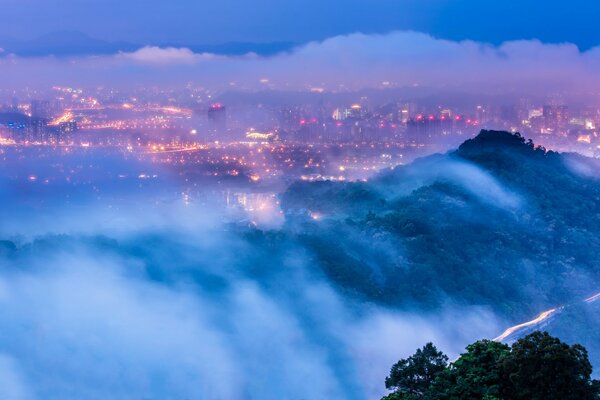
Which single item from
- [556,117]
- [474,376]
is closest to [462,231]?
[474,376]

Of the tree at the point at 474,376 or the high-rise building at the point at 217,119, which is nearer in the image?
the tree at the point at 474,376

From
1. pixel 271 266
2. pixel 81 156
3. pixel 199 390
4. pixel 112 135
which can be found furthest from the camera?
pixel 112 135

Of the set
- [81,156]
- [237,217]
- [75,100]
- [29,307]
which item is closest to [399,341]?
[29,307]

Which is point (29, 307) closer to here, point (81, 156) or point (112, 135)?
point (81, 156)

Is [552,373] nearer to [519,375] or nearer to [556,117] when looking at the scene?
[519,375]

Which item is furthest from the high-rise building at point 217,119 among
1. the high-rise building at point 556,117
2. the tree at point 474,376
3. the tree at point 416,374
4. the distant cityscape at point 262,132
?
the tree at point 474,376

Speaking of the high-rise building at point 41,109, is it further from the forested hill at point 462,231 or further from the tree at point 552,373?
the tree at point 552,373

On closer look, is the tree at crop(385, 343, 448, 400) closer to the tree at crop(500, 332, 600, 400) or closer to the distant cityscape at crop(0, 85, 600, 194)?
the tree at crop(500, 332, 600, 400)
